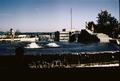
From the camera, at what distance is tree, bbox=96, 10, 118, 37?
13062 cm

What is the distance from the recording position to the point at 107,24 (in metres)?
132

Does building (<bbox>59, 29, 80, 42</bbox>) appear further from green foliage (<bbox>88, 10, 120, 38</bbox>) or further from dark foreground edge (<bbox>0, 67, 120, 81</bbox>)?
dark foreground edge (<bbox>0, 67, 120, 81</bbox>)

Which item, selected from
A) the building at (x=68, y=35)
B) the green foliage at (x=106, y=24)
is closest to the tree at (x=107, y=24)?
the green foliage at (x=106, y=24)

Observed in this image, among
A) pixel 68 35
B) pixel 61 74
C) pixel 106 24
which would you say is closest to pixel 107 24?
pixel 106 24

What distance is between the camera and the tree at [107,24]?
13062 centimetres

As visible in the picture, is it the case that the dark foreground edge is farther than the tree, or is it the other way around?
the tree

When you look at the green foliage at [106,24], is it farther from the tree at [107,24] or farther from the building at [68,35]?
the building at [68,35]

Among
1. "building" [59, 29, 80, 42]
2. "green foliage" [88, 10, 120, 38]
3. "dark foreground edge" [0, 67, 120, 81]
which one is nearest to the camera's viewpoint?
"dark foreground edge" [0, 67, 120, 81]

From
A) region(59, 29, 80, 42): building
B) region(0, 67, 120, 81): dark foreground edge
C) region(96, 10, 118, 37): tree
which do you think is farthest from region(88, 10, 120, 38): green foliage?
region(0, 67, 120, 81): dark foreground edge

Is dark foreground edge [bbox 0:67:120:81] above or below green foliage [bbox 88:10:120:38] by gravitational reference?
below

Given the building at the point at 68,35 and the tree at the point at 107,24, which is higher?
the tree at the point at 107,24

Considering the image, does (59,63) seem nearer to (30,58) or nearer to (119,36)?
(30,58)

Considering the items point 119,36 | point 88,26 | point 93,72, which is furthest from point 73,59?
point 88,26

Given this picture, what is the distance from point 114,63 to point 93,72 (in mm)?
11292
